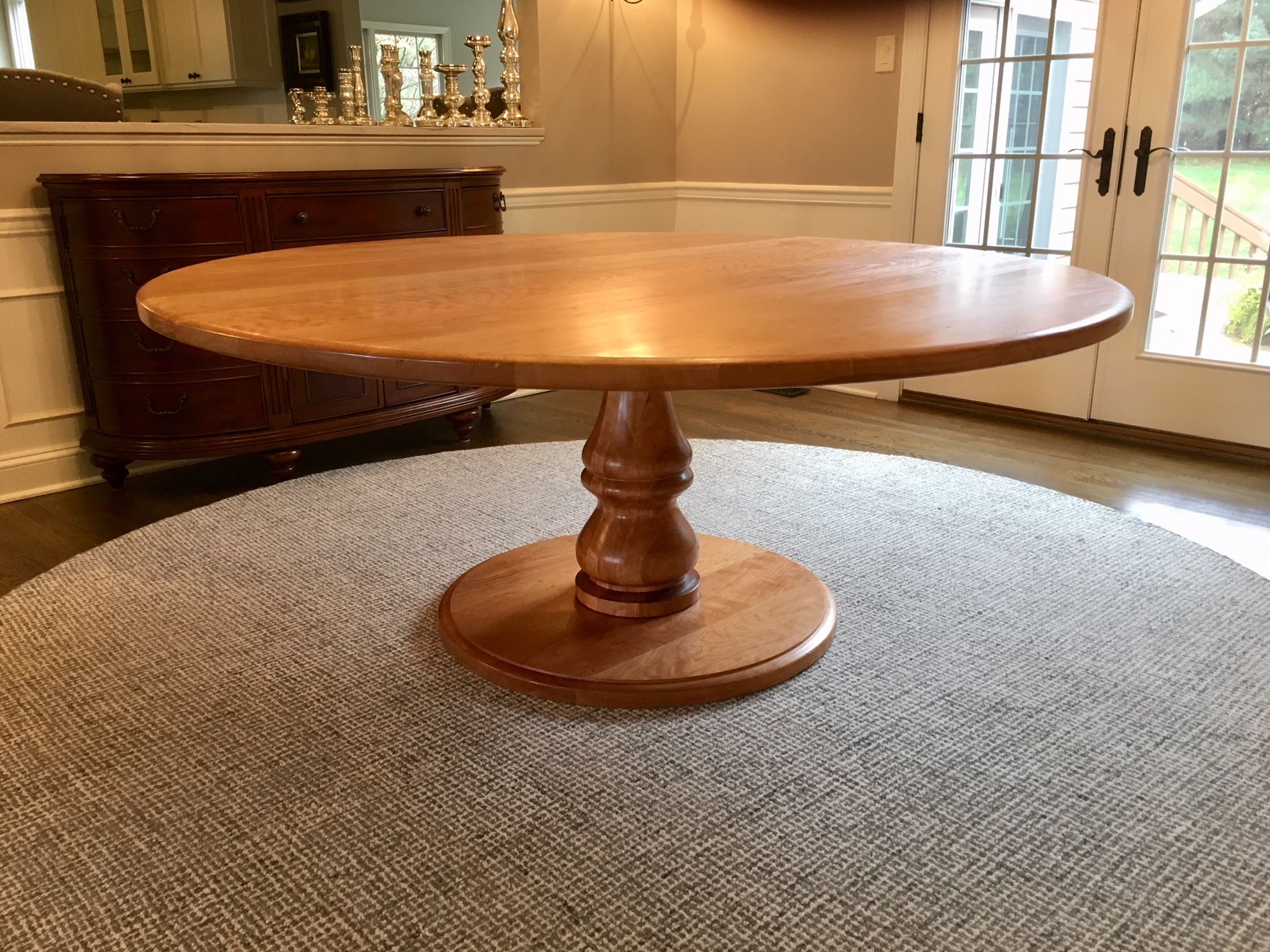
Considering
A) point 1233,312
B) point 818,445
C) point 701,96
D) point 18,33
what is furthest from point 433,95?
point 18,33

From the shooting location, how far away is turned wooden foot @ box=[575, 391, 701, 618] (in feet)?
5.66

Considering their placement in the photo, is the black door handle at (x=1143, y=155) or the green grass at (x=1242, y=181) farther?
the black door handle at (x=1143, y=155)

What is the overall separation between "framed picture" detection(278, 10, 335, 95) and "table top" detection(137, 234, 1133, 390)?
4068 mm

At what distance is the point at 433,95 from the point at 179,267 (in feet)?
4.31

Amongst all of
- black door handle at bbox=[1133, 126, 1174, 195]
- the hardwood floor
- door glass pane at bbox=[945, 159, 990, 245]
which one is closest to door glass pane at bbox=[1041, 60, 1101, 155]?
black door handle at bbox=[1133, 126, 1174, 195]

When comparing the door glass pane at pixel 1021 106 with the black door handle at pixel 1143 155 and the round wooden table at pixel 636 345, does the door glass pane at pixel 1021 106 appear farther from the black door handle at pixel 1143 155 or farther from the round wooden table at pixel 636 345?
the round wooden table at pixel 636 345

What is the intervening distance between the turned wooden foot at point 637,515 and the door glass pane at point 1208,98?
2119 mm

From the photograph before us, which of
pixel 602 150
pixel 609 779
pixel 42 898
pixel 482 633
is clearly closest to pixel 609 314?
pixel 609 779

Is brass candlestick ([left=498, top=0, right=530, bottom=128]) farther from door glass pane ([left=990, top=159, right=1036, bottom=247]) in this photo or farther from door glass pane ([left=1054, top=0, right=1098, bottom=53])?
door glass pane ([left=1054, top=0, right=1098, bottom=53])

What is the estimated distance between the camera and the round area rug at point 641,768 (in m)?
1.16

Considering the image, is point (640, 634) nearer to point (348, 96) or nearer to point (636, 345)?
point (636, 345)

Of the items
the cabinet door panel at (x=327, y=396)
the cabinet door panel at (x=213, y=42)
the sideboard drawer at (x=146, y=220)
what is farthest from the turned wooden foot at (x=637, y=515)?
the cabinet door panel at (x=213, y=42)

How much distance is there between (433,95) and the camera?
3.54m

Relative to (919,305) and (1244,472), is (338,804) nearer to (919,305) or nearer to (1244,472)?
(919,305)
